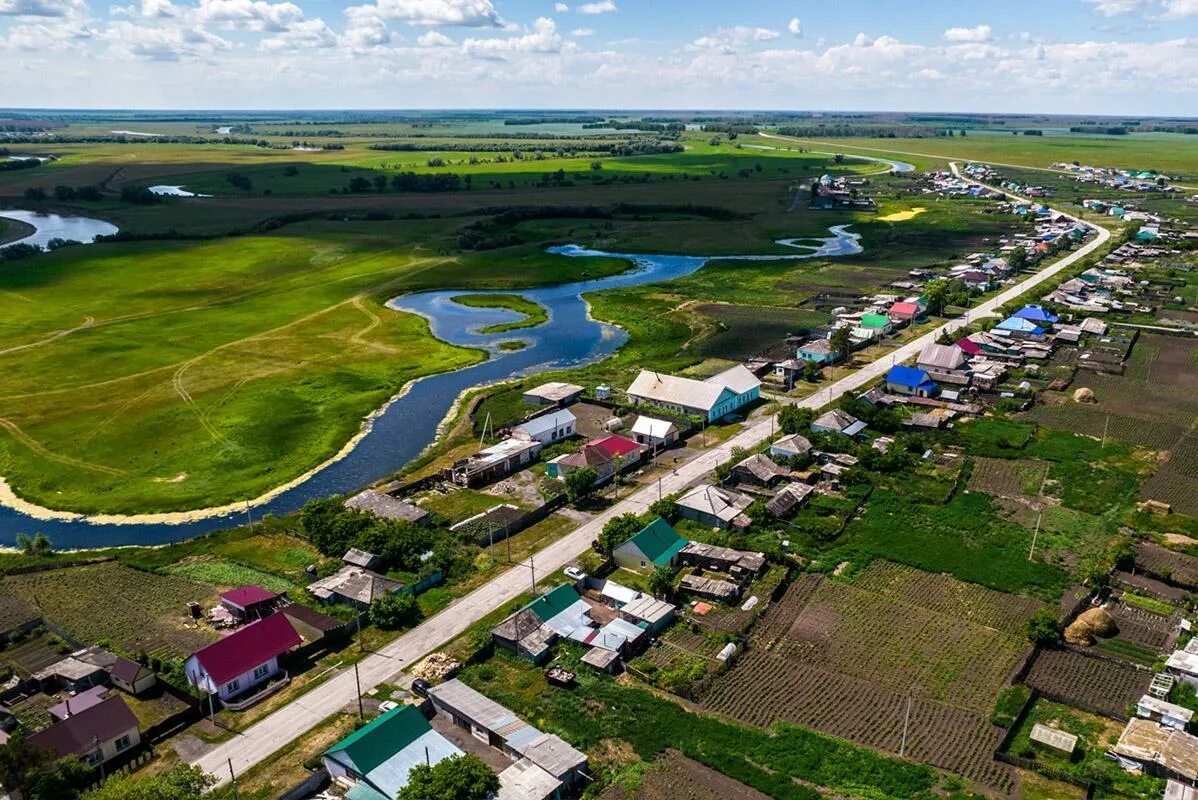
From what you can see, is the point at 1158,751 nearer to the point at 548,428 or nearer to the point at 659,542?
the point at 659,542

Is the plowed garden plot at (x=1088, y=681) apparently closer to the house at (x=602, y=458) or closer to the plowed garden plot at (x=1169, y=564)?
the plowed garden plot at (x=1169, y=564)

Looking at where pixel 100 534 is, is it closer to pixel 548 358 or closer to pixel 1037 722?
pixel 548 358

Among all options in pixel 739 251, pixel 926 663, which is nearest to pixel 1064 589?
pixel 926 663

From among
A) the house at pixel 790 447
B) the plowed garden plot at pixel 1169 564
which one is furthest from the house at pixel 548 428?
the plowed garden plot at pixel 1169 564

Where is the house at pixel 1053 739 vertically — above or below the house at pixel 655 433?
below

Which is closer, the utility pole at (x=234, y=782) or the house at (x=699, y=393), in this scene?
the utility pole at (x=234, y=782)

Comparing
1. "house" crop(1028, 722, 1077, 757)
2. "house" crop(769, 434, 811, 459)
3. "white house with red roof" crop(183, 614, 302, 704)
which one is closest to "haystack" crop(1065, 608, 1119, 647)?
"house" crop(1028, 722, 1077, 757)

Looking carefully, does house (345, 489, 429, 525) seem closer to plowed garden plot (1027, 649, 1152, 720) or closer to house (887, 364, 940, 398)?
plowed garden plot (1027, 649, 1152, 720)
